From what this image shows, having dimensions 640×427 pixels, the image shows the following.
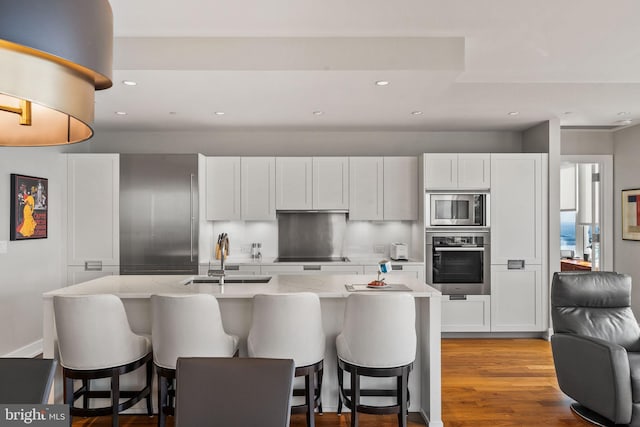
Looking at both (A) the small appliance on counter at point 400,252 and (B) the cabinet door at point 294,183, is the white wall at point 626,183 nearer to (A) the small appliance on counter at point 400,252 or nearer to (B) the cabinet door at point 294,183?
(A) the small appliance on counter at point 400,252

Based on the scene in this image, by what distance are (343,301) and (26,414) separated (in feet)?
6.92

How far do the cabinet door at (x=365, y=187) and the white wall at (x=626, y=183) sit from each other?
10.0ft

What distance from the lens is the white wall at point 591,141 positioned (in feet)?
18.7

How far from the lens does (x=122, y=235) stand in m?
4.88

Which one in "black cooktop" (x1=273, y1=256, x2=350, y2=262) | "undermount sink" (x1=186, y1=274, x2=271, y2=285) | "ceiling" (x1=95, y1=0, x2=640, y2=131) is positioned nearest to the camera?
"ceiling" (x1=95, y1=0, x2=640, y2=131)

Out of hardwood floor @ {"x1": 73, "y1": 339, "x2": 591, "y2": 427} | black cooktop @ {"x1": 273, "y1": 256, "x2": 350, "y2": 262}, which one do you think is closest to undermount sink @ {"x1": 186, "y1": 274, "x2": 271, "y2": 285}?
hardwood floor @ {"x1": 73, "y1": 339, "x2": 591, "y2": 427}

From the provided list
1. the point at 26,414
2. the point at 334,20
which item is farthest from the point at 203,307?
the point at 334,20

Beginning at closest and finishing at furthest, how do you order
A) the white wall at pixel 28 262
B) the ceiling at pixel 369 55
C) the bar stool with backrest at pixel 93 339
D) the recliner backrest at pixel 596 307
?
the bar stool with backrest at pixel 93 339 < the ceiling at pixel 369 55 < the recliner backrest at pixel 596 307 < the white wall at pixel 28 262

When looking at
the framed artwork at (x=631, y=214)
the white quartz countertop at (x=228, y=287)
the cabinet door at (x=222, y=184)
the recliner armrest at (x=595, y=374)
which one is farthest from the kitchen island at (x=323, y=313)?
the framed artwork at (x=631, y=214)

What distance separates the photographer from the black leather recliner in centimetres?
272

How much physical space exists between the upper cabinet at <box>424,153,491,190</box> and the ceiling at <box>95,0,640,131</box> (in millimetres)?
845

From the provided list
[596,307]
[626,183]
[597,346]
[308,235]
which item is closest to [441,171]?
[308,235]

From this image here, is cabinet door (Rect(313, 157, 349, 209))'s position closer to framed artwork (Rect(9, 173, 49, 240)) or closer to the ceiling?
the ceiling

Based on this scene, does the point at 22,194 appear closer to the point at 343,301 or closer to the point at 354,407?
the point at 343,301
